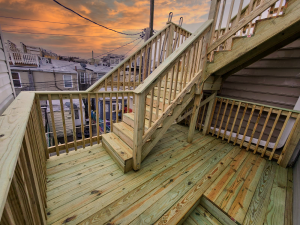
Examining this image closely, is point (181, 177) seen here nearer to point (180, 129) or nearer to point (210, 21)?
point (180, 129)

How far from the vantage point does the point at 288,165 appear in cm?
213

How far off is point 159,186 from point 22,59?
1044 cm

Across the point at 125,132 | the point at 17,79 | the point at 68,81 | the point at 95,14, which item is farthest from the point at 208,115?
the point at 17,79

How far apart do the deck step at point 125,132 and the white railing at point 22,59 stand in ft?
30.0

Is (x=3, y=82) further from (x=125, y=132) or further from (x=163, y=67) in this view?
(x=163, y=67)

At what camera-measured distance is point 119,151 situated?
191 centimetres

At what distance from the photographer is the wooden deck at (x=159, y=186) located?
4.30ft

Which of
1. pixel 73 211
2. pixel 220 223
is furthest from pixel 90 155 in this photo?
pixel 220 223

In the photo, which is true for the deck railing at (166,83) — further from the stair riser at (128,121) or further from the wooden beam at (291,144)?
the wooden beam at (291,144)

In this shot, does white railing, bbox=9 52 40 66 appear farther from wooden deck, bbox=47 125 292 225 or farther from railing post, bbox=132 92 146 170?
railing post, bbox=132 92 146 170

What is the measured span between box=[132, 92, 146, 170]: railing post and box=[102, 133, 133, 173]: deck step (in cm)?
10

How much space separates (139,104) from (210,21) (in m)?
1.85

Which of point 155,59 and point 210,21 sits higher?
point 210,21

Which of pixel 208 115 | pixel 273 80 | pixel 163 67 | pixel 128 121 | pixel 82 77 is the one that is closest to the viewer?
pixel 163 67
